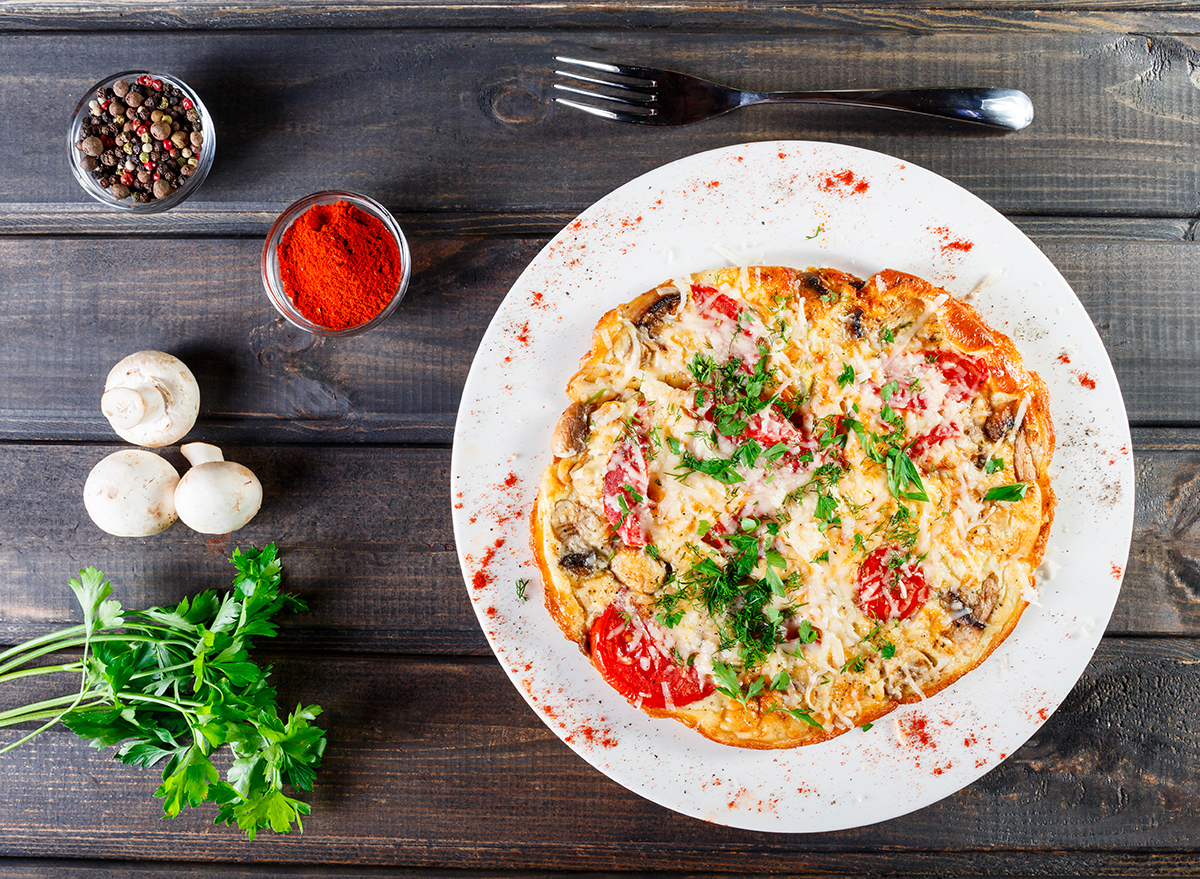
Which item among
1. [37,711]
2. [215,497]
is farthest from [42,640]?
[215,497]

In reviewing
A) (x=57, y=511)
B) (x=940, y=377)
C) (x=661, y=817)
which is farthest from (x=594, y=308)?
(x=57, y=511)

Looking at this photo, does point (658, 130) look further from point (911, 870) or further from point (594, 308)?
point (911, 870)

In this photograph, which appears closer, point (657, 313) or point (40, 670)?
point (657, 313)

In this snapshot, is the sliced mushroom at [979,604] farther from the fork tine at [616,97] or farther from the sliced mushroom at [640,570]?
the fork tine at [616,97]

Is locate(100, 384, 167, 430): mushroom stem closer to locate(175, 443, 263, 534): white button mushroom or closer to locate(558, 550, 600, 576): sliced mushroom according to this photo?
locate(175, 443, 263, 534): white button mushroom

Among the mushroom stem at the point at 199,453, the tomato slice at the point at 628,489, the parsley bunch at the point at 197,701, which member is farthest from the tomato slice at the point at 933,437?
the mushroom stem at the point at 199,453

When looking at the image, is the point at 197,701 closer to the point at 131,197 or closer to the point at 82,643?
the point at 82,643

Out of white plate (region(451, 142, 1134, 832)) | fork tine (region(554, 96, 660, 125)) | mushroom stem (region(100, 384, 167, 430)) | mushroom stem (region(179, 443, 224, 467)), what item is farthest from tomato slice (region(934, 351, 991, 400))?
mushroom stem (region(100, 384, 167, 430))
